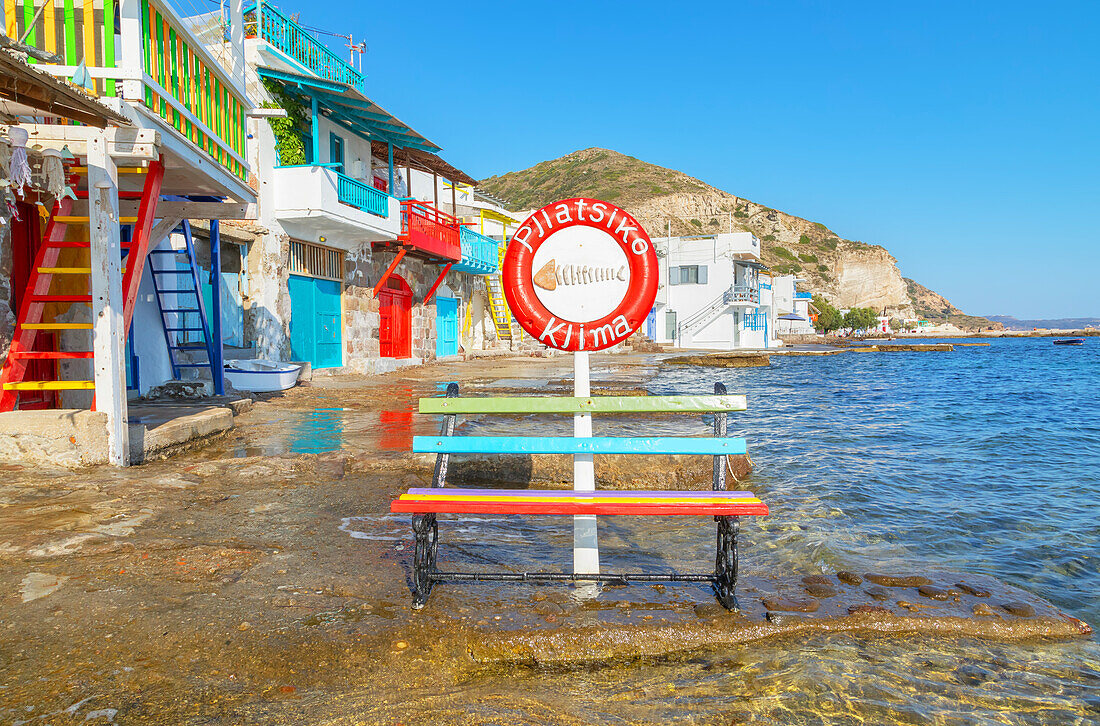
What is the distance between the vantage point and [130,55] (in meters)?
5.36

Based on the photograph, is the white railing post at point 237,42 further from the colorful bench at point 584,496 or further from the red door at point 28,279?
the colorful bench at point 584,496

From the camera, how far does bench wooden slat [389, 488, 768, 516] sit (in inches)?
118

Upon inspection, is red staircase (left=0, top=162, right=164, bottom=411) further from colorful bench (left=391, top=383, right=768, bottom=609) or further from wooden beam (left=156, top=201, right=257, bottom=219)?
colorful bench (left=391, top=383, right=768, bottom=609)

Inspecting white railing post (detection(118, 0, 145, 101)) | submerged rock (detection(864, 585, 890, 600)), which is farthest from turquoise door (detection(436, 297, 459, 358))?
submerged rock (detection(864, 585, 890, 600))

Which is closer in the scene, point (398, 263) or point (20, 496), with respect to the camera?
point (20, 496)

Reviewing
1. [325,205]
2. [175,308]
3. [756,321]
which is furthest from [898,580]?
[756,321]

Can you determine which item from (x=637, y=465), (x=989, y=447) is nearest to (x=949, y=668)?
(x=637, y=465)

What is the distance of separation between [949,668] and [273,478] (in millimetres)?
4930

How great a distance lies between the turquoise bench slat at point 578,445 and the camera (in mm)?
3193

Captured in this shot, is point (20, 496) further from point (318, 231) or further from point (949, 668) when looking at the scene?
point (318, 231)

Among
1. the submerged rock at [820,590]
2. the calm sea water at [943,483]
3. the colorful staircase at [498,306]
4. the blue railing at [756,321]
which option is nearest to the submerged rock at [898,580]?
the submerged rock at [820,590]

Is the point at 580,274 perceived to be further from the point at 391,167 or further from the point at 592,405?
the point at 391,167

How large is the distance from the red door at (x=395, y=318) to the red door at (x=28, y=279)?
12.5 m

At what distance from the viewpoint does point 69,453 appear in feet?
17.5
